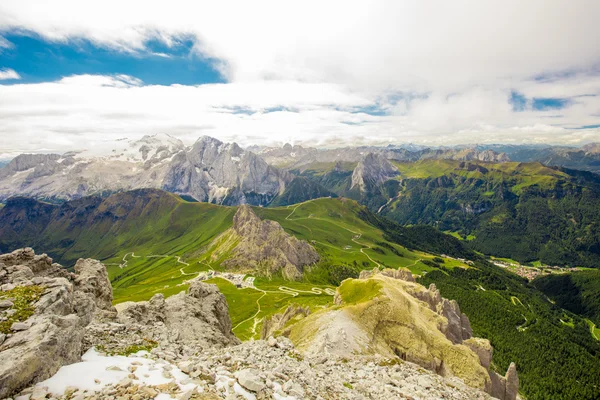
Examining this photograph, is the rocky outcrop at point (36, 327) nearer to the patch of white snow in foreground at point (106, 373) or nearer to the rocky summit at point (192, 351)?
the rocky summit at point (192, 351)

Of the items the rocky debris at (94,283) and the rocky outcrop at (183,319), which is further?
the rocky debris at (94,283)

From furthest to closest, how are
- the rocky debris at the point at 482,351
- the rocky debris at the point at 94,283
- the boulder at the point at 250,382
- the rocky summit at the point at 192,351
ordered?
1. the rocky debris at the point at 482,351
2. the rocky debris at the point at 94,283
3. the boulder at the point at 250,382
4. the rocky summit at the point at 192,351

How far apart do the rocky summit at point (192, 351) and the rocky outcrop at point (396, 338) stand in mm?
224

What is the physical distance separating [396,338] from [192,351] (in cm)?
4355

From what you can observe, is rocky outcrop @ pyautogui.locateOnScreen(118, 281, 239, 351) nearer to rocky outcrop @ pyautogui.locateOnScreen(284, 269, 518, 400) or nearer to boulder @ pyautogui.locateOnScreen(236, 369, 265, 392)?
boulder @ pyautogui.locateOnScreen(236, 369, 265, 392)

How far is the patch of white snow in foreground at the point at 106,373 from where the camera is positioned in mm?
18438

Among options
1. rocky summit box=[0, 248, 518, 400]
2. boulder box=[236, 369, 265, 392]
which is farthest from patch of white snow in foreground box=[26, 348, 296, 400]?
boulder box=[236, 369, 265, 392]

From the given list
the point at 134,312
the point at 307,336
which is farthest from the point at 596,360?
the point at 134,312

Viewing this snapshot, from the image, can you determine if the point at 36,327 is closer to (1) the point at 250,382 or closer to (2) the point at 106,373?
(2) the point at 106,373

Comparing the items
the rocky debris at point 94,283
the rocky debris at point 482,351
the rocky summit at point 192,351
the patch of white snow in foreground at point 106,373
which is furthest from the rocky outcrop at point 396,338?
the rocky debris at point 94,283

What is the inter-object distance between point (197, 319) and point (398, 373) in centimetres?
3863

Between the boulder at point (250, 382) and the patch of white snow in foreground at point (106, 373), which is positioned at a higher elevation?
the patch of white snow in foreground at point (106, 373)

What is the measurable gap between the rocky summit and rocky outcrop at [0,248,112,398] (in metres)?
0.07

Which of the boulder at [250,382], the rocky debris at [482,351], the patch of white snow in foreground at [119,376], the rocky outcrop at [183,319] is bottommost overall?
the rocky debris at [482,351]
